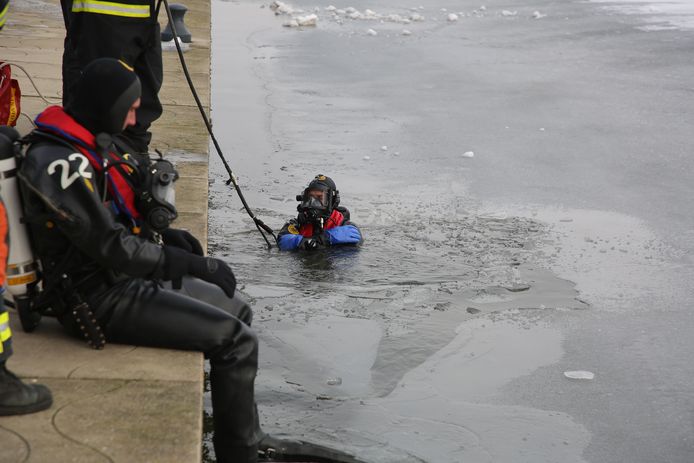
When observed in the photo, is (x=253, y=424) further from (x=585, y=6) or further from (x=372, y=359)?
(x=585, y=6)

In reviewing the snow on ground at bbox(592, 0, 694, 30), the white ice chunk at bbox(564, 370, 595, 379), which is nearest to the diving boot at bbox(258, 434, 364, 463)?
the white ice chunk at bbox(564, 370, 595, 379)

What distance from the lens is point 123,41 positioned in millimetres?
6316

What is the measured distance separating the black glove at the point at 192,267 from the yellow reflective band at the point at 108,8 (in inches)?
93.6

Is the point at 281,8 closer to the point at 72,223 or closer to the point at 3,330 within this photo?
the point at 72,223

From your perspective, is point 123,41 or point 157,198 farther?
point 123,41

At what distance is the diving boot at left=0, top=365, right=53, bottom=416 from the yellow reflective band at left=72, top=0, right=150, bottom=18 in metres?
2.88

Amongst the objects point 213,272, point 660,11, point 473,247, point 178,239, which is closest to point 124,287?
point 213,272

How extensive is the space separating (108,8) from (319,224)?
2844 millimetres

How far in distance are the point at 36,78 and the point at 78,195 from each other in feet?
21.0

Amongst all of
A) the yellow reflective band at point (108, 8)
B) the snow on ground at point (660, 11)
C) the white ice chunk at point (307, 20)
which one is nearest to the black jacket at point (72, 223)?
the yellow reflective band at point (108, 8)

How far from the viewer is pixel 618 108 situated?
13.2m

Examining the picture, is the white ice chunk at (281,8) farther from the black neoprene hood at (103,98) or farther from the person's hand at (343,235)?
the black neoprene hood at (103,98)

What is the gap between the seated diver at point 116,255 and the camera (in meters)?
4.12

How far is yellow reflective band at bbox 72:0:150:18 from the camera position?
626 centimetres
